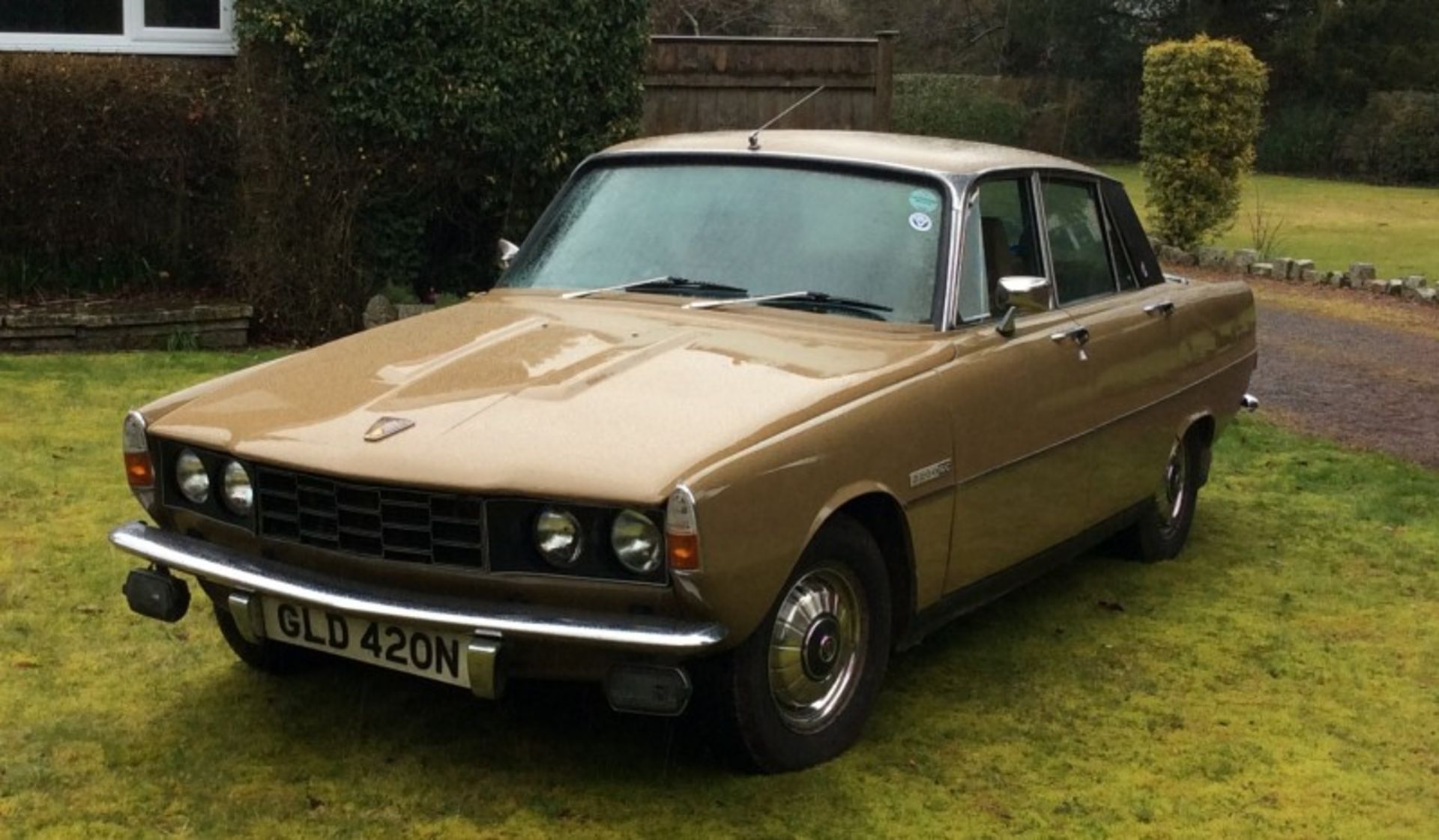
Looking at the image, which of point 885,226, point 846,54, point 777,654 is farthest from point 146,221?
point 777,654

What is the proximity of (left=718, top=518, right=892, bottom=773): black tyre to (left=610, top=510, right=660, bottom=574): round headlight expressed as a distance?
0.39 metres

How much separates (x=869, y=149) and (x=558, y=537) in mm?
2220

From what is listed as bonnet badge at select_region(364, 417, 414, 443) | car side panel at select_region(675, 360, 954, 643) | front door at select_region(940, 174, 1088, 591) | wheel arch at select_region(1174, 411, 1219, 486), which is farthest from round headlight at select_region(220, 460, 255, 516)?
wheel arch at select_region(1174, 411, 1219, 486)

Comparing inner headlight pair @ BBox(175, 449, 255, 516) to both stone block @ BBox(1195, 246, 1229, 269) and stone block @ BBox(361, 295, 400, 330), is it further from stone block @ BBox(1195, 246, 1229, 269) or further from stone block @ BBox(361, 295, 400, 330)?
stone block @ BBox(1195, 246, 1229, 269)

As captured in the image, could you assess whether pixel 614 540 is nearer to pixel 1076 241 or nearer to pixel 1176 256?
pixel 1076 241

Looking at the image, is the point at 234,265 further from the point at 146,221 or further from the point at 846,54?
the point at 846,54

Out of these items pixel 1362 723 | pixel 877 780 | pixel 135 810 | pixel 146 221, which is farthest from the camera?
pixel 146 221

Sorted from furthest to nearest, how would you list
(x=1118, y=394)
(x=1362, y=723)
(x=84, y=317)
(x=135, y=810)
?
1. (x=84, y=317)
2. (x=1118, y=394)
3. (x=1362, y=723)
4. (x=135, y=810)

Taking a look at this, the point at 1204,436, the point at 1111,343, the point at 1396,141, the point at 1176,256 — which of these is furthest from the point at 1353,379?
the point at 1396,141

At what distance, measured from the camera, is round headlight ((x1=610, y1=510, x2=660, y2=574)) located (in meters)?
3.80

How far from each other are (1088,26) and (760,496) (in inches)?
1493

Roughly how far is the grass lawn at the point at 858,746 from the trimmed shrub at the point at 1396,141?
2901cm

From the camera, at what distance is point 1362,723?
4.99 metres

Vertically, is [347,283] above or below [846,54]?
below
